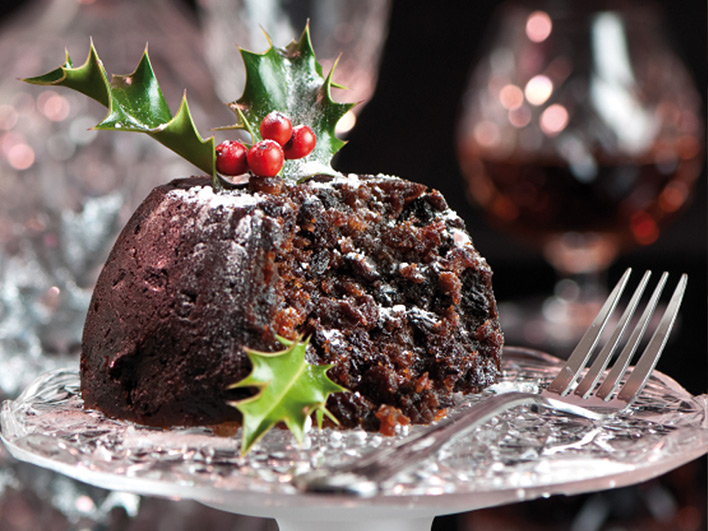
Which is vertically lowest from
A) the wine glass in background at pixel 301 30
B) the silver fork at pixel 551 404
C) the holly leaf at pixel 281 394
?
the silver fork at pixel 551 404

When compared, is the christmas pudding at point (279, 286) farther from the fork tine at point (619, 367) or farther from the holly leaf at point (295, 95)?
the fork tine at point (619, 367)

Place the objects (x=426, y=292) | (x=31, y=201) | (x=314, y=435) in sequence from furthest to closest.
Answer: (x=31, y=201) < (x=426, y=292) < (x=314, y=435)

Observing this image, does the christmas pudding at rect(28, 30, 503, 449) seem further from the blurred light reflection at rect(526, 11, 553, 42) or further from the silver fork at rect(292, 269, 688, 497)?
the blurred light reflection at rect(526, 11, 553, 42)

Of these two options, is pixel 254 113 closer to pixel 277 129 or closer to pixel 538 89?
pixel 277 129

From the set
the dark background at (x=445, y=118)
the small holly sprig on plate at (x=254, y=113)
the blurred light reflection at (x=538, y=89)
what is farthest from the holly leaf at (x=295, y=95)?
the dark background at (x=445, y=118)

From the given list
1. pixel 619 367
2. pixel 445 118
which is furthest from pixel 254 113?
pixel 445 118

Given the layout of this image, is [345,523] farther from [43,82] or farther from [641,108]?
[641,108]

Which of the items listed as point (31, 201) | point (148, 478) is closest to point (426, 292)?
point (148, 478)
